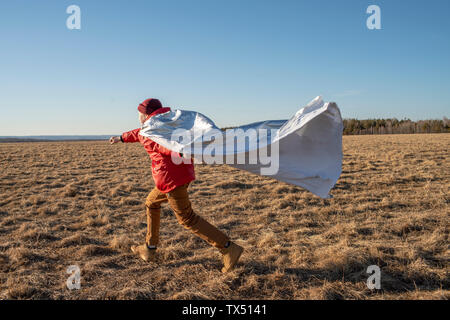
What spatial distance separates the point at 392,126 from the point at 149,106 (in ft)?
346

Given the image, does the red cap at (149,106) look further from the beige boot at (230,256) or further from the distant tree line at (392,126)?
the distant tree line at (392,126)

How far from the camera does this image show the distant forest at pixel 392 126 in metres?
87.2

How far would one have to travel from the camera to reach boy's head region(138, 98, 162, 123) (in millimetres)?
4035

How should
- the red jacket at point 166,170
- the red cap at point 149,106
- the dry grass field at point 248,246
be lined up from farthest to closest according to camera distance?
the red cap at point 149,106, the red jacket at point 166,170, the dry grass field at point 248,246

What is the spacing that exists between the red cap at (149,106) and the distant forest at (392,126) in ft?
298

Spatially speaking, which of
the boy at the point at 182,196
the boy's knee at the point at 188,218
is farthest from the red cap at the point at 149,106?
the boy's knee at the point at 188,218

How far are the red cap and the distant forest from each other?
90.8 m

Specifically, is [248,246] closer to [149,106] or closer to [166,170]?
[166,170]

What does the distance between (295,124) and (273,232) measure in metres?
2.37

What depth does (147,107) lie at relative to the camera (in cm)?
404

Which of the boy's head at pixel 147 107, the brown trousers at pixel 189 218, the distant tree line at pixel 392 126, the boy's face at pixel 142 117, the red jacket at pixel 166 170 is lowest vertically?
the brown trousers at pixel 189 218

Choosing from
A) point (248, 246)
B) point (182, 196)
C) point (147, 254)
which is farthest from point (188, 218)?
point (248, 246)

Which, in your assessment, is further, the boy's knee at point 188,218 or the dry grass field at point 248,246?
the boy's knee at point 188,218

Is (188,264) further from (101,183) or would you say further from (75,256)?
(101,183)
